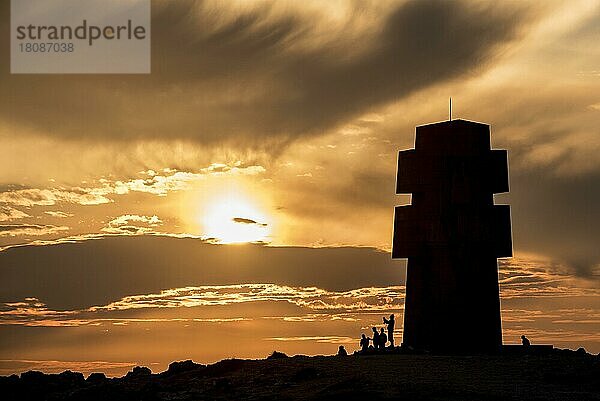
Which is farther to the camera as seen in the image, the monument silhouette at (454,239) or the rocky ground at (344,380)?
the monument silhouette at (454,239)

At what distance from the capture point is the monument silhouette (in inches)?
1254

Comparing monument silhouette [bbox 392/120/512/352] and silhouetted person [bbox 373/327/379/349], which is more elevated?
monument silhouette [bbox 392/120/512/352]

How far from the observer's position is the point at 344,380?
74.0ft

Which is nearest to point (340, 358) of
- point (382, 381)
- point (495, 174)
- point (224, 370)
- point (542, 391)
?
point (224, 370)

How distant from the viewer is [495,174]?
1287 inches

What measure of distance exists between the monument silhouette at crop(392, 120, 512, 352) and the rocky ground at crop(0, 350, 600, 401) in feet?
11.9

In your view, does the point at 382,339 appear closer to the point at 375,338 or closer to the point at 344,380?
the point at 375,338

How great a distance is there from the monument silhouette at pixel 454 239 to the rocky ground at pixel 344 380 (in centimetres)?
364

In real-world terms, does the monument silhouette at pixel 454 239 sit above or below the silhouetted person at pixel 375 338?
above

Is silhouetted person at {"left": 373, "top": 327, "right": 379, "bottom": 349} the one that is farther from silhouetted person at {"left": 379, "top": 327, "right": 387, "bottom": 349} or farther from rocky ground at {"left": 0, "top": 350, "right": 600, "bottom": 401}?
rocky ground at {"left": 0, "top": 350, "right": 600, "bottom": 401}

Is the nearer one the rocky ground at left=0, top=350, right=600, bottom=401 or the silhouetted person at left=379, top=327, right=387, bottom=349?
the rocky ground at left=0, top=350, right=600, bottom=401

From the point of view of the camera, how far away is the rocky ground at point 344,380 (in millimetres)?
21688

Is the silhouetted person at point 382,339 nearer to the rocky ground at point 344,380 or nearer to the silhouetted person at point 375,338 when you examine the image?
the silhouetted person at point 375,338

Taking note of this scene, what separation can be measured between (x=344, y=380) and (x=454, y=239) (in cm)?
1064
